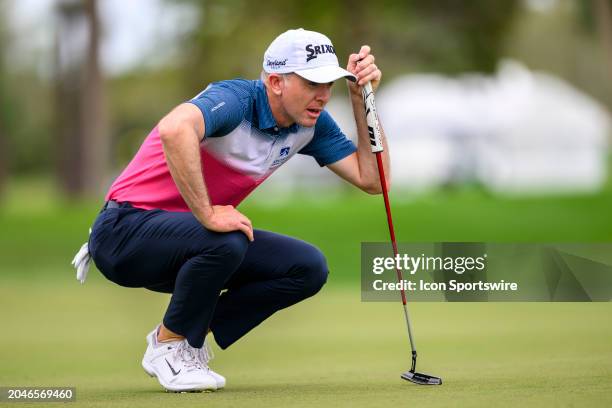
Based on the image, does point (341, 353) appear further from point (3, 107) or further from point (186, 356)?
point (3, 107)

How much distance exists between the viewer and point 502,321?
376 inches

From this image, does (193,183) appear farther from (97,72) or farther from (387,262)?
(97,72)

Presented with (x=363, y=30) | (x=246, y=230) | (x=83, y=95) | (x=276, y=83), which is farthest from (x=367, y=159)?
(x=83, y=95)

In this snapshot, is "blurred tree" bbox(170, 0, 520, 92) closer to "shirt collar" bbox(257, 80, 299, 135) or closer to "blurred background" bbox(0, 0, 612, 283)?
"blurred background" bbox(0, 0, 612, 283)

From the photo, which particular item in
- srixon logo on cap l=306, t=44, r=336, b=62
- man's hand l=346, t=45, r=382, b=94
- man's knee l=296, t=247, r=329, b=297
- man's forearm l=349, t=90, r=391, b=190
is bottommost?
man's knee l=296, t=247, r=329, b=297

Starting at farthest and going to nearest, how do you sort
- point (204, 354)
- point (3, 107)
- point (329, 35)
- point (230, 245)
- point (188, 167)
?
point (3, 107) → point (329, 35) → point (204, 354) → point (230, 245) → point (188, 167)

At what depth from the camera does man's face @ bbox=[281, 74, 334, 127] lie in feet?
18.2

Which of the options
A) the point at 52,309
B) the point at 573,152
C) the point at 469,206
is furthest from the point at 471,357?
the point at 573,152

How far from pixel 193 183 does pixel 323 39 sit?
942 mm

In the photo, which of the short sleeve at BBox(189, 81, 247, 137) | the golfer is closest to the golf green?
the golfer

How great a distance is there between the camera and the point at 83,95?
84.7 feet

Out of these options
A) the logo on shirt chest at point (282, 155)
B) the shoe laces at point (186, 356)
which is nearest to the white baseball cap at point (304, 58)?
the logo on shirt chest at point (282, 155)

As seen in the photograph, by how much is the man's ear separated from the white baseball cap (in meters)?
0.02

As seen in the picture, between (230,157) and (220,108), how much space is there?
39cm
